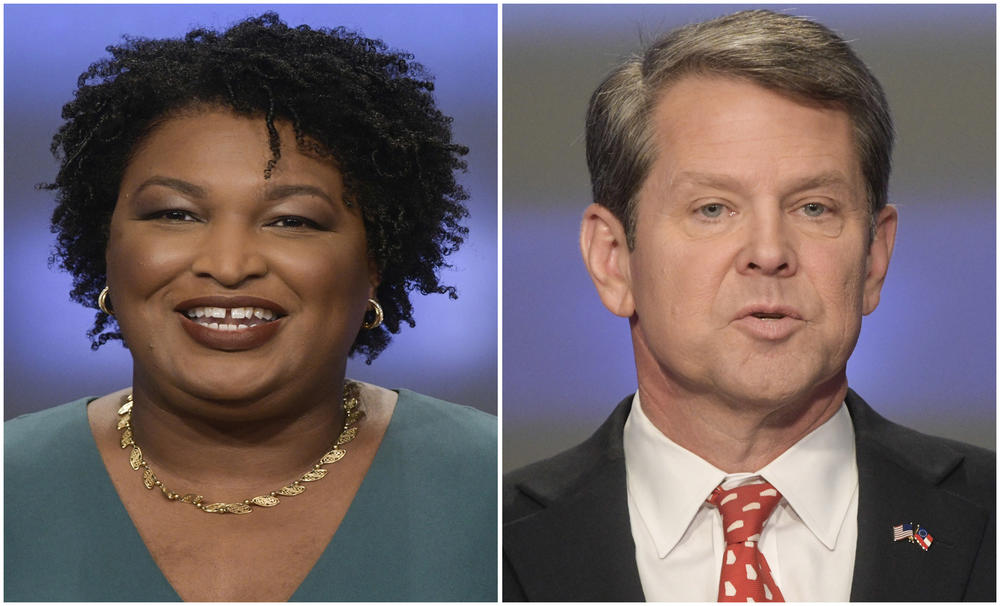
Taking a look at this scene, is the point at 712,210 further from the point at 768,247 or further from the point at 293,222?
the point at 293,222

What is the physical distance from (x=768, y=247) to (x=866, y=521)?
704 millimetres

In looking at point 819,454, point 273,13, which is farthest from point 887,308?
point 273,13

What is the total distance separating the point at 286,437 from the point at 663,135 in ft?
4.03

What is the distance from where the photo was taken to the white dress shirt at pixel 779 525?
12.4 ft

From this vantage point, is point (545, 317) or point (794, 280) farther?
point (545, 317)

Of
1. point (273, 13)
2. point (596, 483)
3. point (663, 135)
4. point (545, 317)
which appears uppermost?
point (273, 13)

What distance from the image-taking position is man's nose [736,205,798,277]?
367 centimetres

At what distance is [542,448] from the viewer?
4152mm

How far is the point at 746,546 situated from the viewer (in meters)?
3.75

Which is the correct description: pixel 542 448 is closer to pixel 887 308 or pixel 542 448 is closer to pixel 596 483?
pixel 596 483

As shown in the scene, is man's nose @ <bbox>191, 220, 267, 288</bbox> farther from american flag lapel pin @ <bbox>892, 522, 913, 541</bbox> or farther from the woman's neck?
american flag lapel pin @ <bbox>892, 522, 913, 541</bbox>

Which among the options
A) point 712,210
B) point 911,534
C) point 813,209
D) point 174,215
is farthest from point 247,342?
point 911,534

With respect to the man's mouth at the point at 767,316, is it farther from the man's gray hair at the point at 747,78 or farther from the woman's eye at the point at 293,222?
the woman's eye at the point at 293,222

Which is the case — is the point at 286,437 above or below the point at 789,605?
above
